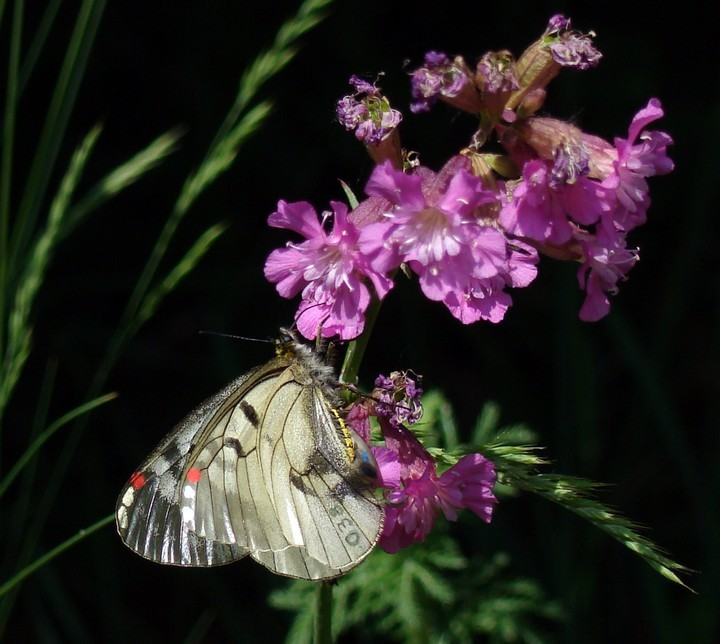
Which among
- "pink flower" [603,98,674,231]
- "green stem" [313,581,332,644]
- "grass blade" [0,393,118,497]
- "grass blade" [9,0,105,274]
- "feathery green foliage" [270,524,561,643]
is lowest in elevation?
"feathery green foliage" [270,524,561,643]

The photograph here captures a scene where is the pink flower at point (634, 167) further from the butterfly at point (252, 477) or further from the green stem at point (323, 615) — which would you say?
the green stem at point (323, 615)

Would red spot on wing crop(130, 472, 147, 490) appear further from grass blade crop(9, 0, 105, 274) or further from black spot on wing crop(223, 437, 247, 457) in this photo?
grass blade crop(9, 0, 105, 274)

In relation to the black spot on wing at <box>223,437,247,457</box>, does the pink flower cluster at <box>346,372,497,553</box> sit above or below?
below

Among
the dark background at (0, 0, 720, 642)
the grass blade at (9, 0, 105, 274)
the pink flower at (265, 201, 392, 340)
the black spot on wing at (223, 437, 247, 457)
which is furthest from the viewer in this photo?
the dark background at (0, 0, 720, 642)

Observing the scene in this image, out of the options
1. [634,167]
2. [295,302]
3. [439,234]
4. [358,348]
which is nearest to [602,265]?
[634,167]

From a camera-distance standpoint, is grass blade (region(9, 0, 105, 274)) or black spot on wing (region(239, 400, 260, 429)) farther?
grass blade (region(9, 0, 105, 274))

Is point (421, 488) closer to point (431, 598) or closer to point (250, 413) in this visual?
point (250, 413)

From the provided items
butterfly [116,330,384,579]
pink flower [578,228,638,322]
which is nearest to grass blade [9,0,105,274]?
butterfly [116,330,384,579]
